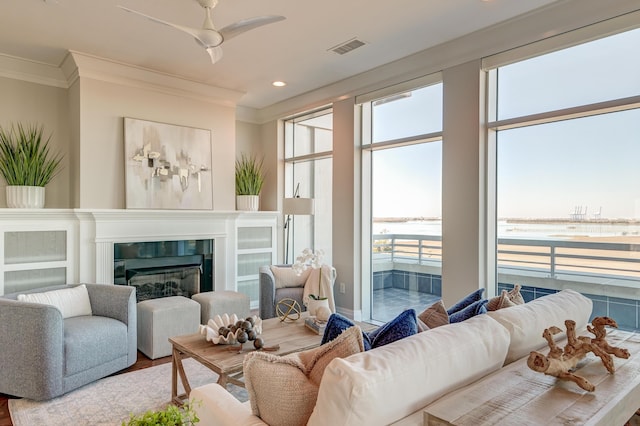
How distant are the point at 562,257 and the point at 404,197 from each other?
5.58 feet

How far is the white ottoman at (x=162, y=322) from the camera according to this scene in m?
3.59

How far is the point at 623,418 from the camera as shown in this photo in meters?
1.38

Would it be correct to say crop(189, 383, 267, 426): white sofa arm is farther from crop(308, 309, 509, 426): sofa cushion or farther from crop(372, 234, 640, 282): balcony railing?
crop(372, 234, 640, 282): balcony railing

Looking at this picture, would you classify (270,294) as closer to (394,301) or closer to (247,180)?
(394,301)

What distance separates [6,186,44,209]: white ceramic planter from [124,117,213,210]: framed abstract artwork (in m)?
0.83

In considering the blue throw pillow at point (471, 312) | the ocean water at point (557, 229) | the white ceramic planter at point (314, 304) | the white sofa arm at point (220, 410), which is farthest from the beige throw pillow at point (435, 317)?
the ocean water at point (557, 229)

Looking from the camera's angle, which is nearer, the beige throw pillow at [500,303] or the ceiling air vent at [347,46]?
the beige throw pillow at [500,303]

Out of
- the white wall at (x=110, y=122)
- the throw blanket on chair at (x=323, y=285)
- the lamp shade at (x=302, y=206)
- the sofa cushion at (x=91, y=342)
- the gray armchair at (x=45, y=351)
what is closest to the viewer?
the gray armchair at (x=45, y=351)

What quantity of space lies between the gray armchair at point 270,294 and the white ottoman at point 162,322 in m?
0.78

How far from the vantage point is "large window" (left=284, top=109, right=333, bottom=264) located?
5.43 metres

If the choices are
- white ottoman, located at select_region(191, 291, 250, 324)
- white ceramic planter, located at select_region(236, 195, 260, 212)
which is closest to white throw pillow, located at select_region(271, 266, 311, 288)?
white ottoman, located at select_region(191, 291, 250, 324)

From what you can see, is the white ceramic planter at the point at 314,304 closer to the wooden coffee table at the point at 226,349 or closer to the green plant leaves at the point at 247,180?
the wooden coffee table at the point at 226,349

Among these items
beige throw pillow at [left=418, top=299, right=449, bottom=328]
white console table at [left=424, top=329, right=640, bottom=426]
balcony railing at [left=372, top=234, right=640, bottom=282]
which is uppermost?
balcony railing at [left=372, top=234, right=640, bottom=282]

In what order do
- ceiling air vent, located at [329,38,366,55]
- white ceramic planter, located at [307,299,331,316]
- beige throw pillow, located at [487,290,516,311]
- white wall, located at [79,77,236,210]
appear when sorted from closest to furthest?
beige throw pillow, located at [487,290,516,311]
white ceramic planter, located at [307,299,331,316]
ceiling air vent, located at [329,38,366,55]
white wall, located at [79,77,236,210]
